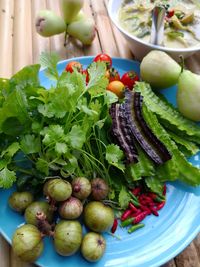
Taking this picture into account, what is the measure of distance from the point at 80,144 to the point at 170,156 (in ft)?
0.80

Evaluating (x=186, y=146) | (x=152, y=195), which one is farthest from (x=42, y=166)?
(x=186, y=146)

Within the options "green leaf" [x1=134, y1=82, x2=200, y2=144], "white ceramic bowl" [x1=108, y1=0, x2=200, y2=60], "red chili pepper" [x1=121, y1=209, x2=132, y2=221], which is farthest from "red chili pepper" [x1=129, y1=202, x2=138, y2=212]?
"white ceramic bowl" [x1=108, y1=0, x2=200, y2=60]

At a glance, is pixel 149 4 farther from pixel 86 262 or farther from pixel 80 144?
pixel 86 262

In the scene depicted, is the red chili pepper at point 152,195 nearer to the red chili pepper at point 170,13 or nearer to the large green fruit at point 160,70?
the large green fruit at point 160,70

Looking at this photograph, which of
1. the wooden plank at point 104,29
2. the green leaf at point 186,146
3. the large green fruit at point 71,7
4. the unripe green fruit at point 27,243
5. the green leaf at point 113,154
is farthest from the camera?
the wooden plank at point 104,29

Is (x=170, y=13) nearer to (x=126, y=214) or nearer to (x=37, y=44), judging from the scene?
(x=37, y=44)

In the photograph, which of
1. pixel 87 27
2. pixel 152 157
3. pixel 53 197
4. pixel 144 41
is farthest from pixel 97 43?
pixel 53 197

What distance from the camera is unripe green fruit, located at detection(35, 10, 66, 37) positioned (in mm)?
1214

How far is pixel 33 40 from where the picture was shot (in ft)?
4.30

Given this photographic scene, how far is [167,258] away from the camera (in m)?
0.76

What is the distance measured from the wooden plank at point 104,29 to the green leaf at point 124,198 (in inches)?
23.7

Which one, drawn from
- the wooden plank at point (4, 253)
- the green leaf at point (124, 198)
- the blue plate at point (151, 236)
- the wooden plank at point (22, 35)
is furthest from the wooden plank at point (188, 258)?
the wooden plank at point (22, 35)

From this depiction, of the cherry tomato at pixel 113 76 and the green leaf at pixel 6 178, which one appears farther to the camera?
the cherry tomato at pixel 113 76

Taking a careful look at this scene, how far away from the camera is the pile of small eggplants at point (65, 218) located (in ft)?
2.36
